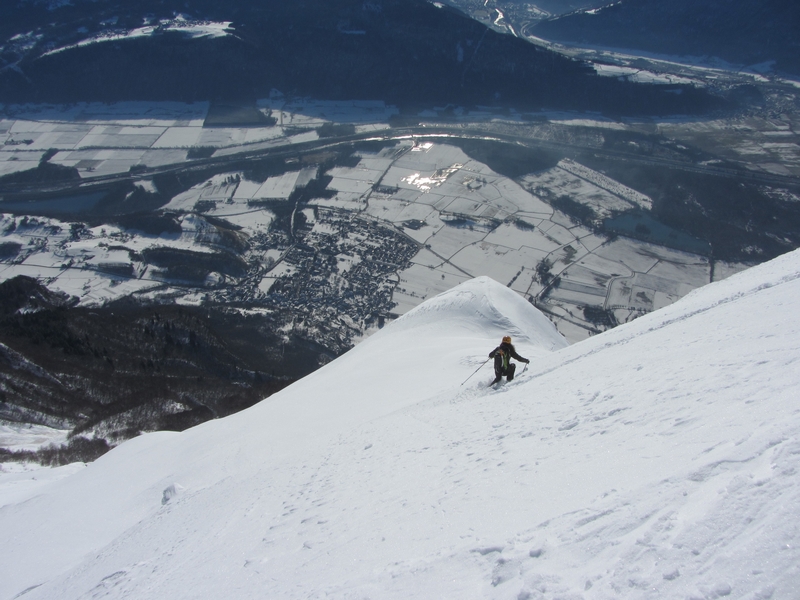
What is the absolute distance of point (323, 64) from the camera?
389 feet

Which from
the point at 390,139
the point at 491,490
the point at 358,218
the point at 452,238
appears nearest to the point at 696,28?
the point at 390,139

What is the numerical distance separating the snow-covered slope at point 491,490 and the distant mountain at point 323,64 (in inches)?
4099

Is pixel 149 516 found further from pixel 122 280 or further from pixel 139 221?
pixel 139 221

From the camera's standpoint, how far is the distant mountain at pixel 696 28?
126438mm

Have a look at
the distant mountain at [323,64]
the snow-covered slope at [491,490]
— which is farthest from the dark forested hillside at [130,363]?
the distant mountain at [323,64]

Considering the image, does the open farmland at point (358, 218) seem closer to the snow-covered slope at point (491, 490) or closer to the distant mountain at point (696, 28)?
the snow-covered slope at point (491, 490)

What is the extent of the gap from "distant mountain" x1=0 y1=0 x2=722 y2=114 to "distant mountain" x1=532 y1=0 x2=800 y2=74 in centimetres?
4324

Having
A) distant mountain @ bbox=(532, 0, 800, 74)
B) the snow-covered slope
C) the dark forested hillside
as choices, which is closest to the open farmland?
the dark forested hillside

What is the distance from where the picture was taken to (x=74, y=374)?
4081 centimetres

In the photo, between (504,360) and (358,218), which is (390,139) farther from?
(504,360)

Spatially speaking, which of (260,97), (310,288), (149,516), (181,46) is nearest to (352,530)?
(149,516)

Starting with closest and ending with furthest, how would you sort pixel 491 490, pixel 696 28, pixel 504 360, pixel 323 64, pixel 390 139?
pixel 491 490, pixel 504 360, pixel 390 139, pixel 323 64, pixel 696 28

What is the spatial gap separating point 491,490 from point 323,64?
127 m

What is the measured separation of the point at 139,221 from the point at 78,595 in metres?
68.2
